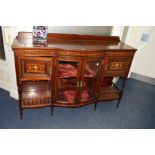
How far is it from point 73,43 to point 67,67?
353 millimetres

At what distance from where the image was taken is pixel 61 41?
236 centimetres

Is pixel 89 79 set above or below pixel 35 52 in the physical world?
below

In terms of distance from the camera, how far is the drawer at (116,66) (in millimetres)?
2379

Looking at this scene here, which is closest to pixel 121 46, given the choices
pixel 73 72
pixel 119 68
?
pixel 119 68

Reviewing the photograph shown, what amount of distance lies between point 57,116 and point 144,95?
194 centimetres

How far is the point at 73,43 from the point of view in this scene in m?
2.34

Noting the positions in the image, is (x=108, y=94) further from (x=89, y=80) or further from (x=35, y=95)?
(x=35, y=95)

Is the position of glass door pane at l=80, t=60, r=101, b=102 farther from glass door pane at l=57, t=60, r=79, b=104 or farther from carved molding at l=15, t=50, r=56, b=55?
carved molding at l=15, t=50, r=56, b=55

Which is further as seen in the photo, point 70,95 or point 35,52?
point 70,95

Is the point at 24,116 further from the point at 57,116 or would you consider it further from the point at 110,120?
the point at 110,120

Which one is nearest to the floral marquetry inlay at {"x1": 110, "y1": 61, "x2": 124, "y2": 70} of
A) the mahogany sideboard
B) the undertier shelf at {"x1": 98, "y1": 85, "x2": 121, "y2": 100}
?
the mahogany sideboard

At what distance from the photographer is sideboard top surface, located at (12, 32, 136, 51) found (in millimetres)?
2051

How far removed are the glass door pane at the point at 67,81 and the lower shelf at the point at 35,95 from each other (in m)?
0.19

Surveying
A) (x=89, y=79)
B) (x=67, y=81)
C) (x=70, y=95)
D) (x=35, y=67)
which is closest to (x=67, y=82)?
(x=67, y=81)
